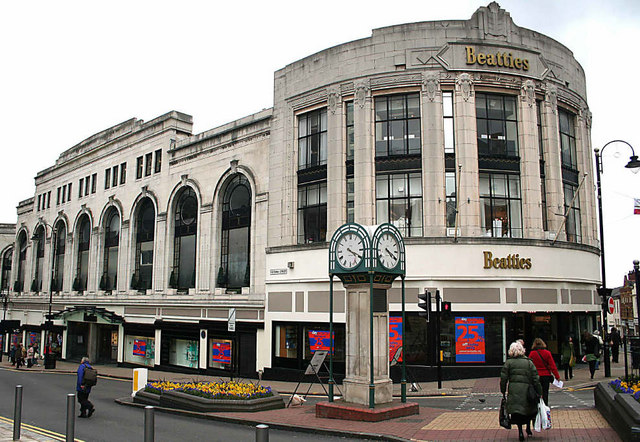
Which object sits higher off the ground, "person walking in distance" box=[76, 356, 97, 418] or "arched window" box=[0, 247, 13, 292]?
"arched window" box=[0, 247, 13, 292]

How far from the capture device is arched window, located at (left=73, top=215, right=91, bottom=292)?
50075 millimetres

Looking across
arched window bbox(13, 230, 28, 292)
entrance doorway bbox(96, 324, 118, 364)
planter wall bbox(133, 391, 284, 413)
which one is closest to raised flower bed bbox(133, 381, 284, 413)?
planter wall bbox(133, 391, 284, 413)

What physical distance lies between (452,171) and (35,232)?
48.8 m

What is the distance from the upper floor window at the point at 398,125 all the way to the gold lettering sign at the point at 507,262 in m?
6.00

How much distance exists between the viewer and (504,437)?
12.2 m

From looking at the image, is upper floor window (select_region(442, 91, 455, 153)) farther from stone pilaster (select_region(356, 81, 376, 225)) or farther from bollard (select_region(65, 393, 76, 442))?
bollard (select_region(65, 393, 76, 442))

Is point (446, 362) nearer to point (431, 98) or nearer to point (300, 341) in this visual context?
point (300, 341)

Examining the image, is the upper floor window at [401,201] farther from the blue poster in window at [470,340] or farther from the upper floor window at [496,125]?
the blue poster in window at [470,340]

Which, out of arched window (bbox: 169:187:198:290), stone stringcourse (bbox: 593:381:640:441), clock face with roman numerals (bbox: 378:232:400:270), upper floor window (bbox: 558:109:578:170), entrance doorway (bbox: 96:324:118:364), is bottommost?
entrance doorway (bbox: 96:324:118:364)

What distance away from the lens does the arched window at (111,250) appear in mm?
45812

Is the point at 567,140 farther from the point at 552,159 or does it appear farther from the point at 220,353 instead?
the point at 220,353

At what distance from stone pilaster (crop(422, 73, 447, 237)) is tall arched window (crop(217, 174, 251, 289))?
36.9 feet

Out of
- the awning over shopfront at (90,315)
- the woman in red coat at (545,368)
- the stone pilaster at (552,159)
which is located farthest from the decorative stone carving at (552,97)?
the awning over shopfront at (90,315)

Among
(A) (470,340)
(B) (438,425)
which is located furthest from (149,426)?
(A) (470,340)
